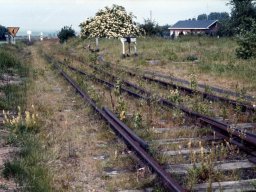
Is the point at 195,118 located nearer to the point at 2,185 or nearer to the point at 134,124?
the point at 134,124

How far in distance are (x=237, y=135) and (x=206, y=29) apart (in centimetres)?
8089

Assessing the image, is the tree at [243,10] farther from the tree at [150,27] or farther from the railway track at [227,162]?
the railway track at [227,162]

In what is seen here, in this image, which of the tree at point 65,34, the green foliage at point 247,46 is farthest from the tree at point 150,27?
the green foliage at point 247,46

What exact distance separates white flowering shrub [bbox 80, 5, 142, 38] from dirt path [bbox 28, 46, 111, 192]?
23.3m

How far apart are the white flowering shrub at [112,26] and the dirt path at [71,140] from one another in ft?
76.4

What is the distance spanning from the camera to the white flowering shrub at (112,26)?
35688 mm

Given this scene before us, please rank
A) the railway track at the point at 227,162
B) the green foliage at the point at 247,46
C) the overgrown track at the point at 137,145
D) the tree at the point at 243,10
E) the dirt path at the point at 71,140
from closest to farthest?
1. the overgrown track at the point at 137,145
2. the railway track at the point at 227,162
3. the dirt path at the point at 71,140
4. the green foliage at the point at 247,46
5. the tree at the point at 243,10

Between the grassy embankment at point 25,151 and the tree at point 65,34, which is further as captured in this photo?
the tree at point 65,34

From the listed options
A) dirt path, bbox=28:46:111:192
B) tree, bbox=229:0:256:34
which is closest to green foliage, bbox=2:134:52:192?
dirt path, bbox=28:46:111:192

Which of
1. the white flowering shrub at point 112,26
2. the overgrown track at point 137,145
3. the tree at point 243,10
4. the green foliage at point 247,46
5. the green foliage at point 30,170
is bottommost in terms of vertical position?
the green foliage at point 30,170

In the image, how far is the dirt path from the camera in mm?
5559

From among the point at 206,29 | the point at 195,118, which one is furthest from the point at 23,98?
the point at 206,29

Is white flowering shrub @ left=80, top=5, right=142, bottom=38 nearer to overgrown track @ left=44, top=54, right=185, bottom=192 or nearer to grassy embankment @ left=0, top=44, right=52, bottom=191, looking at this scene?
grassy embankment @ left=0, top=44, right=52, bottom=191

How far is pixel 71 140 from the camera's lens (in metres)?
7.45
